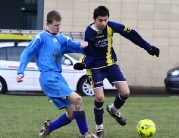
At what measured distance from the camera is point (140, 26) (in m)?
23.6

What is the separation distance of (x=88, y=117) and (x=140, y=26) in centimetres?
1206

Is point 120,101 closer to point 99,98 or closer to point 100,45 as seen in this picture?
point 99,98

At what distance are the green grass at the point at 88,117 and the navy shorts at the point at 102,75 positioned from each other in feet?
2.63

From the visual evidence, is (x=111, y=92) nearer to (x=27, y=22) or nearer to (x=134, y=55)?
(x=134, y=55)

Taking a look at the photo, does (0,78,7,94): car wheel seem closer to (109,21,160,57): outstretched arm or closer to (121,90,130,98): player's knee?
(121,90,130,98): player's knee

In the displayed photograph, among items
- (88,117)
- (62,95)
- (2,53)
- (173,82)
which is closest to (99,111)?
(62,95)

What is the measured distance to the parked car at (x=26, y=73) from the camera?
19094mm

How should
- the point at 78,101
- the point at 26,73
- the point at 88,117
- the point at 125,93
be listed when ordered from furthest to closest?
the point at 26,73 → the point at 88,117 → the point at 125,93 → the point at 78,101

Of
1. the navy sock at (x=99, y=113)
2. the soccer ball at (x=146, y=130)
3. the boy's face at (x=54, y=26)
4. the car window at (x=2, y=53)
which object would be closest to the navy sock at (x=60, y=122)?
the navy sock at (x=99, y=113)

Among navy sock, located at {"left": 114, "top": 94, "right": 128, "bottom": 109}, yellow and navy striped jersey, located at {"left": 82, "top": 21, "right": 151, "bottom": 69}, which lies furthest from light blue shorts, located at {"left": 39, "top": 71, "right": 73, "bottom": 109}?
navy sock, located at {"left": 114, "top": 94, "right": 128, "bottom": 109}

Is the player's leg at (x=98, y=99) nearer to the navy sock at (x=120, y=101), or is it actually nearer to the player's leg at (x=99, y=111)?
the player's leg at (x=99, y=111)

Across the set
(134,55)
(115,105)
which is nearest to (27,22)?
(134,55)

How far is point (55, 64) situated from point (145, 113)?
4825mm

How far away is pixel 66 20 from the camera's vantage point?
2348 centimetres
